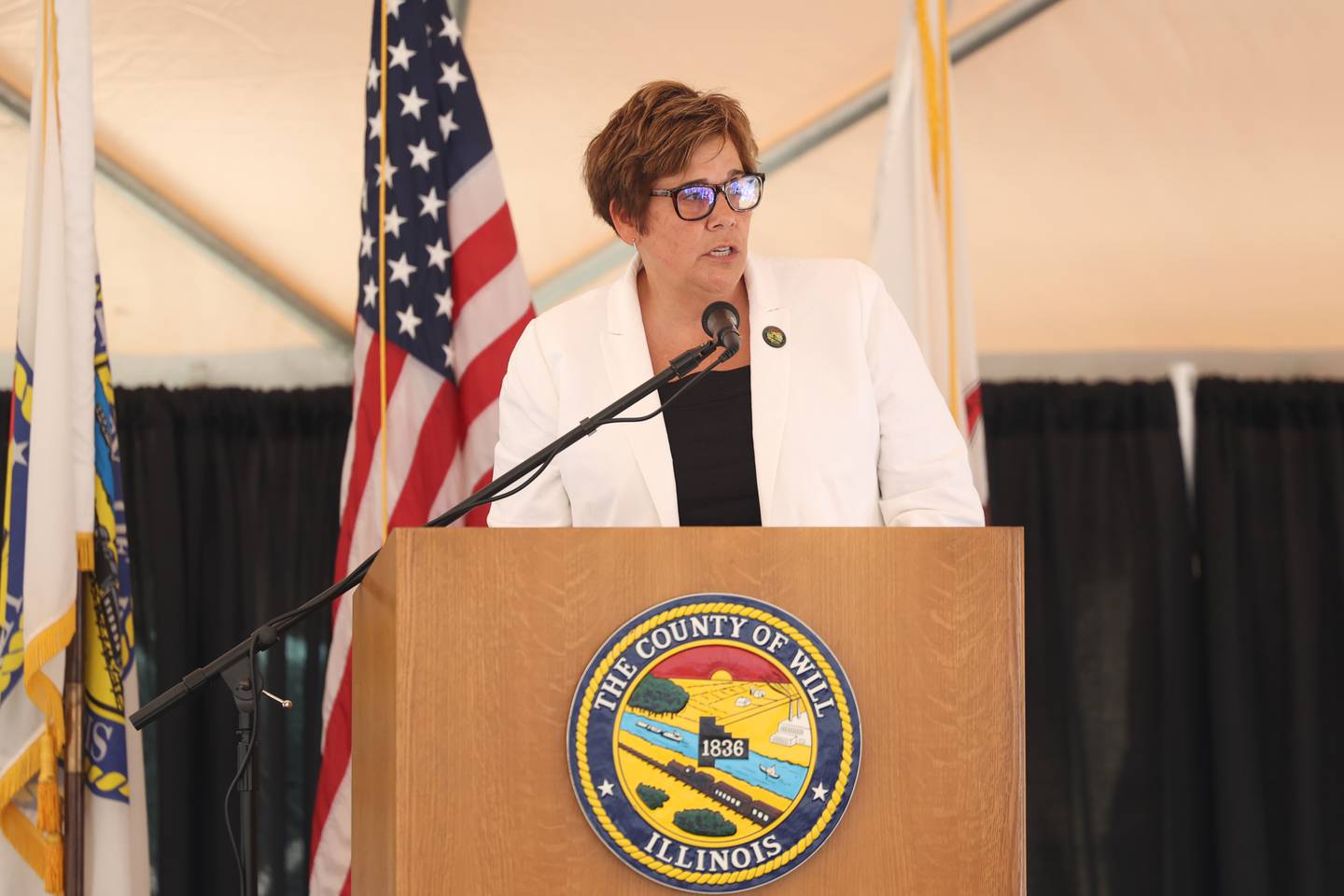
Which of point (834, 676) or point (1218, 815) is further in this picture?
point (1218, 815)

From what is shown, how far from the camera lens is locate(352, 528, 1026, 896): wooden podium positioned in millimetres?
1303

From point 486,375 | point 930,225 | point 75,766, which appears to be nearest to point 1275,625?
point 930,225

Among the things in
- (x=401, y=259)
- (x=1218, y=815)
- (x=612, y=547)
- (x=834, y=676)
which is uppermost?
(x=401, y=259)

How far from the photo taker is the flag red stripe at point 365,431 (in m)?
3.13

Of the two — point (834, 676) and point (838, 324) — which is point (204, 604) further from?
point (834, 676)

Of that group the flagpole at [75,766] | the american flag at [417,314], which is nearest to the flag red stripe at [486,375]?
the american flag at [417,314]

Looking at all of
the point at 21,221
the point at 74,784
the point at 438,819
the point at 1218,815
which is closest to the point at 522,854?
the point at 438,819

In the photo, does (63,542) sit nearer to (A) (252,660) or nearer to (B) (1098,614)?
(A) (252,660)

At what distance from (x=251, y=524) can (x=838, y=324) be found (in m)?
2.02

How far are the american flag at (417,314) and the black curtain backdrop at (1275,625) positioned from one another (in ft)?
5.94

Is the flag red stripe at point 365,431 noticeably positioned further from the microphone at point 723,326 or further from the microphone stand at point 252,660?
the microphone at point 723,326

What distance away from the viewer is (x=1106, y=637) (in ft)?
12.1

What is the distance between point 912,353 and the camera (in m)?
1.99

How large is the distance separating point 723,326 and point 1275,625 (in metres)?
2.59
